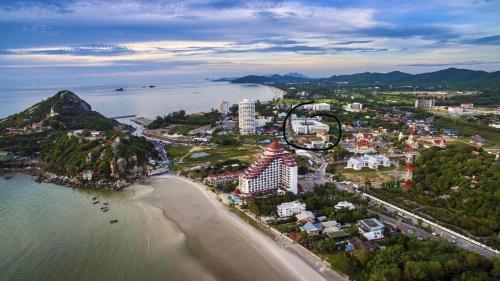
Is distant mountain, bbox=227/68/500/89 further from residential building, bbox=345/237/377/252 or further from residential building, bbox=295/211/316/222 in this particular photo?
residential building, bbox=345/237/377/252

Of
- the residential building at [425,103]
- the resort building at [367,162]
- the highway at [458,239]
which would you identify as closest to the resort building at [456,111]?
the residential building at [425,103]

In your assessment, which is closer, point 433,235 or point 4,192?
point 433,235

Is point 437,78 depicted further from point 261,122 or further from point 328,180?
point 328,180

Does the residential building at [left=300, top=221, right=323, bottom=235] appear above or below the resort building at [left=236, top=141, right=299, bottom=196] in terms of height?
below

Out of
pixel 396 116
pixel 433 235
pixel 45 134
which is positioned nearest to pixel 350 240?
pixel 433 235

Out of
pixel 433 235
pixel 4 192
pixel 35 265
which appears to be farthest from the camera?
pixel 4 192

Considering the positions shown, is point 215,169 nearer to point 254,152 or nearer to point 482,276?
point 254,152

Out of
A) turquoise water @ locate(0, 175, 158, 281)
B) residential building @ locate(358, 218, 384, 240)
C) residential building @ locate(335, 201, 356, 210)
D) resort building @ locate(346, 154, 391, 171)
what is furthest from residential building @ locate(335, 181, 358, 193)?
turquoise water @ locate(0, 175, 158, 281)
